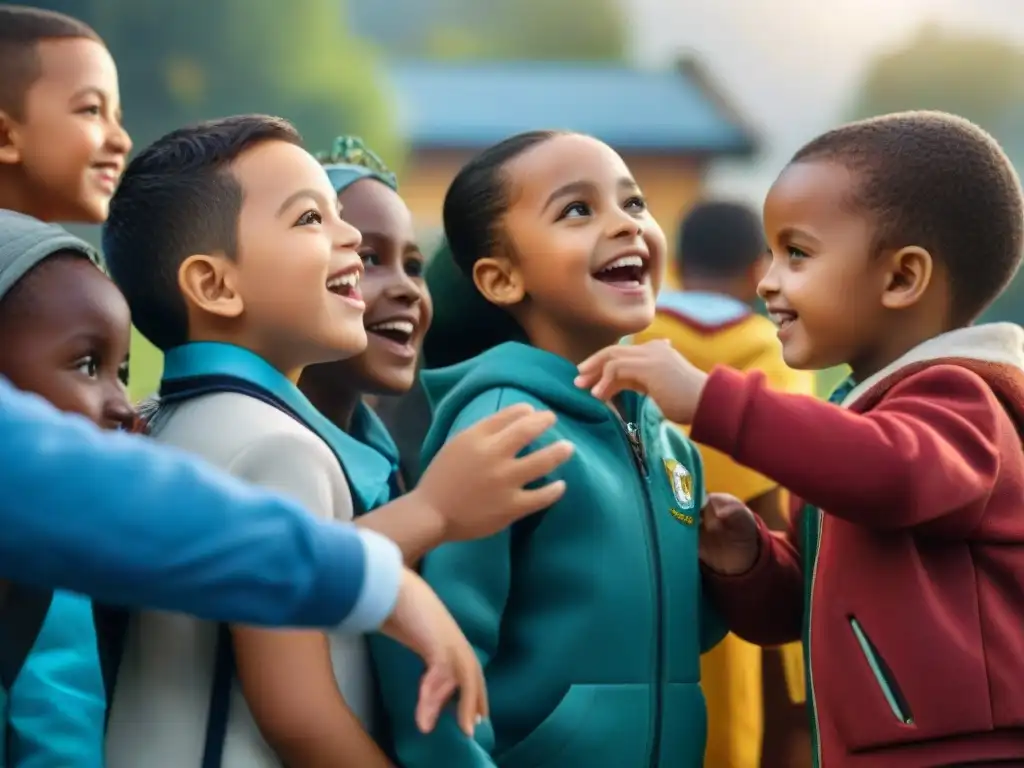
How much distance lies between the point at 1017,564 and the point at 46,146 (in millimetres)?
1342

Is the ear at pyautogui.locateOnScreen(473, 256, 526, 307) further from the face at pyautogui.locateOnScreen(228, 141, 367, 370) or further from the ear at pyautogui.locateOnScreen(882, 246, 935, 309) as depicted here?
the ear at pyautogui.locateOnScreen(882, 246, 935, 309)

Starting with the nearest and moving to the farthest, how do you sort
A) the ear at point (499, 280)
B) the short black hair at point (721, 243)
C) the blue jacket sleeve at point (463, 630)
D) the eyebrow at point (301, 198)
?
the blue jacket sleeve at point (463, 630) < the eyebrow at point (301, 198) < the ear at point (499, 280) < the short black hair at point (721, 243)

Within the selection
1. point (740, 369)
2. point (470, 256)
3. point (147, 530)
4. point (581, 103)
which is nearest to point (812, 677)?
point (470, 256)

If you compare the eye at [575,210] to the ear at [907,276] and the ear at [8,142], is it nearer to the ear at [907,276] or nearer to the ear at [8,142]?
the ear at [907,276]

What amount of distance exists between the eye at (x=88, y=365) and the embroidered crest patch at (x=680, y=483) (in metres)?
0.68

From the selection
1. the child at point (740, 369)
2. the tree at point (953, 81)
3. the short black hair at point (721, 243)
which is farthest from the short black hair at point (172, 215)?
the tree at point (953, 81)

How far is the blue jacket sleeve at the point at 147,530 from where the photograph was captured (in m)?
0.76

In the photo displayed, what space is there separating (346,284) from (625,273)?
13.9 inches

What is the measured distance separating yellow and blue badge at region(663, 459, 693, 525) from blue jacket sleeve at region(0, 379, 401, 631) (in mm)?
779

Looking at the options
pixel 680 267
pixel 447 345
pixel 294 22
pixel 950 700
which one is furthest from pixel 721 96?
pixel 950 700

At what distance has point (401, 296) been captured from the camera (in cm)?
165

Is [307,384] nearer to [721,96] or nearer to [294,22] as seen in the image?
[294,22]

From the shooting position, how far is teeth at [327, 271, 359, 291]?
4.50ft

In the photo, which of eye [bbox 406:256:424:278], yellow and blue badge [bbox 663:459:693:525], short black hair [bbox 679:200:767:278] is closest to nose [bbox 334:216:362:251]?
eye [bbox 406:256:424:278]
